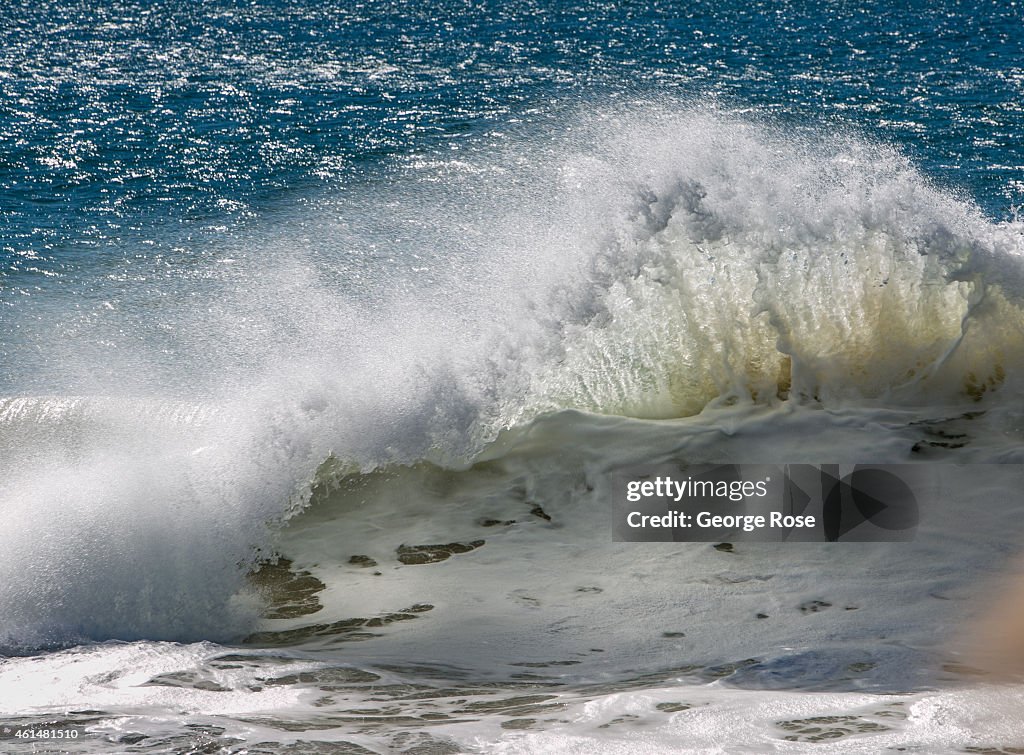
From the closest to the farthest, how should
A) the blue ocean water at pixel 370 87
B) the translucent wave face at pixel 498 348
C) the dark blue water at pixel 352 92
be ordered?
the translucent wave face at pixel 498 348 → the dark blue water at pixel 352 92 → the blue ocean water at pixel 370 87

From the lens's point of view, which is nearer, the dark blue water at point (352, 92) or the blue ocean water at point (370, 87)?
the dark blue water at point (352, 92)

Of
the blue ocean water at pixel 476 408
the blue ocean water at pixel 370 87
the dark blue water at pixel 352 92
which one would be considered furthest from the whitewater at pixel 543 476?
the blue ocean water at pixel 370 87

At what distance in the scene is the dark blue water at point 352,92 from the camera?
39.5ft

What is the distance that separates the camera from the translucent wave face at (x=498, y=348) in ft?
21.1

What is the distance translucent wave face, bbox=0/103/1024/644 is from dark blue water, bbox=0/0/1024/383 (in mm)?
1866

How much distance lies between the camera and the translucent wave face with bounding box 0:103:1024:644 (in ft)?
21.1

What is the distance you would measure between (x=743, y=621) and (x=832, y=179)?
429 cm

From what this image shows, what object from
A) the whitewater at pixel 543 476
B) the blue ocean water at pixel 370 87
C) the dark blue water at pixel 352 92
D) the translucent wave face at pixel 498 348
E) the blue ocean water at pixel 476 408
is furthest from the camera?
the blue ocean water at pixel 370 87

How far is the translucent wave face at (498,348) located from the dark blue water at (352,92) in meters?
1.87

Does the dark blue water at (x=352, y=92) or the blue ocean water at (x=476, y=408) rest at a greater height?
the dark blue water at (x=352, y=92)

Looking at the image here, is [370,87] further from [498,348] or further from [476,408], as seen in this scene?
[476,408]

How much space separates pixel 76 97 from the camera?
49.9ft

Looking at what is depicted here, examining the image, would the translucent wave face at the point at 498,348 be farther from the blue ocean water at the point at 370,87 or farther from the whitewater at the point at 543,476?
the blue ocean water at the point at 370,87

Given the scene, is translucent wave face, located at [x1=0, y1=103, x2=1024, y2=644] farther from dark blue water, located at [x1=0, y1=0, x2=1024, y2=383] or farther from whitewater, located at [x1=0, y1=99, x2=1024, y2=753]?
dark blue water, located at [x1=0, y1=0, x2=1024, y2=383]
